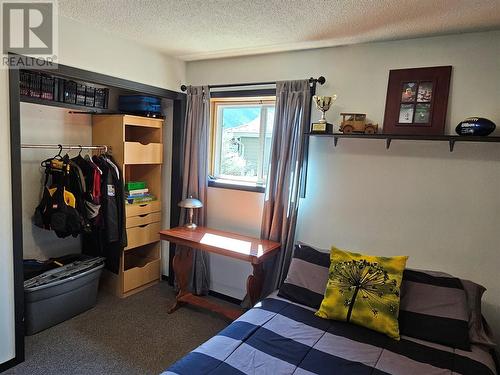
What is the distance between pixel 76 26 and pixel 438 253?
3.13 metres

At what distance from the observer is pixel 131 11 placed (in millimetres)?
2164

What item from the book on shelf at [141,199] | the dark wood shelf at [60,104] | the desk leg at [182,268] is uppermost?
the dark wood shelf at [60,104]

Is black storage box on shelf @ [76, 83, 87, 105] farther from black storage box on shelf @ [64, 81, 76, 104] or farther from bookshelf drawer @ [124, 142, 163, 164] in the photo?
bookshelf drawer @ [124, 142, 163, 164]

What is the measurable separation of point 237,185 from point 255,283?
0.98 meters

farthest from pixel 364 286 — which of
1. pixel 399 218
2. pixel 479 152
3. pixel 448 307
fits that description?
pixel 479 152

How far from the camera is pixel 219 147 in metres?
3.44

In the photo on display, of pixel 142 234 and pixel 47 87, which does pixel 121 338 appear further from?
pixel 47 87

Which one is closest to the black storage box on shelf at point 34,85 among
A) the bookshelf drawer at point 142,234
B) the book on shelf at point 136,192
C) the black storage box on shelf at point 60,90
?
the black storage box on shelf at point 60,90

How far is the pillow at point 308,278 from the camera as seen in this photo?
227 cm

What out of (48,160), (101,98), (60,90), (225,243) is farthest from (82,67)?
(225,243)

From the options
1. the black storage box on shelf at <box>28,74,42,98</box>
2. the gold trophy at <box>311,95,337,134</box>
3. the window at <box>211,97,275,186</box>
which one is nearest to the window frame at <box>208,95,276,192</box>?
the window at <box>211,97,275,186</box>

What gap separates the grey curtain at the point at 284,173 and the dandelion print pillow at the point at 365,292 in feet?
2.26

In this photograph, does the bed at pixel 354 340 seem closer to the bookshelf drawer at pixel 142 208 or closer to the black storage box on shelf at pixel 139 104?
the bookshelf drawer at pixel 142 208

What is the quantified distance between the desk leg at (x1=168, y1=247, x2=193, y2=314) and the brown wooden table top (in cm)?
25
